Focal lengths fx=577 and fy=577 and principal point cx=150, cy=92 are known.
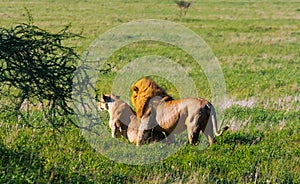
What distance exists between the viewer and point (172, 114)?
8.52 m

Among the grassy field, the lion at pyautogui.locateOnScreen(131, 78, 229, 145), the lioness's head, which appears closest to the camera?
the grassy field

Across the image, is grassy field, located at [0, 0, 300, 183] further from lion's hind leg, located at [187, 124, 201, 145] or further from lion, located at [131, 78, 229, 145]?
lion, located at [131, 78, 229, 145]

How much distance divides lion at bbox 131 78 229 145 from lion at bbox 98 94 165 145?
0.13 meters

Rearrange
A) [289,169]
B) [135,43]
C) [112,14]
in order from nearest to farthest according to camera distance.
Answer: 1. [289,169]
2. [135,43]
3. [112,14]

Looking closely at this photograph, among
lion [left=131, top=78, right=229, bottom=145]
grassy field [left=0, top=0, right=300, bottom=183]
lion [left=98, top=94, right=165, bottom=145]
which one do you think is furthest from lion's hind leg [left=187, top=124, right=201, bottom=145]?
lion [left=98, top=94, right=165, bottom=145]

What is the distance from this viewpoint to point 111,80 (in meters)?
16.9

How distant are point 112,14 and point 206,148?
1540 inches

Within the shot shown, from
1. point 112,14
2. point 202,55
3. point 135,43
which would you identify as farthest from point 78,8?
point 202,55

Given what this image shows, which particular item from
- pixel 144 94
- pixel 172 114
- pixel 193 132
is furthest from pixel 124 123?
pixel 193 132

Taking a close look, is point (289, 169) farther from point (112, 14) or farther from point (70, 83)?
point (112, 14)

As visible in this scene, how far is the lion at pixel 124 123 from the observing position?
28.7ft

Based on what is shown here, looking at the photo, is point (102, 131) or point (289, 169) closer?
point (289, 169)

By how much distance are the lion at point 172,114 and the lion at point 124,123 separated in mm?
130

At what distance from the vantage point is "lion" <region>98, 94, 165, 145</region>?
28.7 ft
